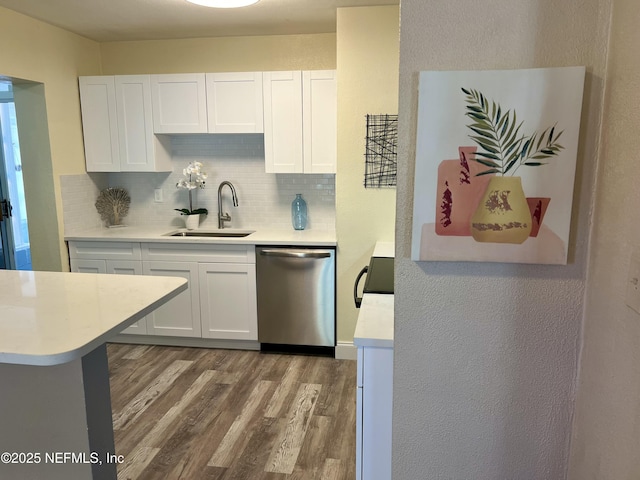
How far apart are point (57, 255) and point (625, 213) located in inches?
149

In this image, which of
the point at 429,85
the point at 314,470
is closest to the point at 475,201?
the point at 429,85

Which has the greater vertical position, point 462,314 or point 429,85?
point 429,85

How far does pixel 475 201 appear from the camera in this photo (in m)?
1.17

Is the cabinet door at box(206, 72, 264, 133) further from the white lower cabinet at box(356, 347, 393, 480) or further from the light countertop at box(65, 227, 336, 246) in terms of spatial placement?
the white lower cabinet at box(356, 347, 393, 480)

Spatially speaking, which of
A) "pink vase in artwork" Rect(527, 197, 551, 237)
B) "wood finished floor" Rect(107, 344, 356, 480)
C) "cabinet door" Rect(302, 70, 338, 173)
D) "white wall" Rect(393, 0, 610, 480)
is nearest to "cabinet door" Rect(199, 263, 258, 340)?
"wood finished floor" Rect(107, 344, 356, 480)

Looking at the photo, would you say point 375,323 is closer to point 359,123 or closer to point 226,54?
point 359,123

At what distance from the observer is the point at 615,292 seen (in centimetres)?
103

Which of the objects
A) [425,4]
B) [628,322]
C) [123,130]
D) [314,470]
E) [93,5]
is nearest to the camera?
[628,322]

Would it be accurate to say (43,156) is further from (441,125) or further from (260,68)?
(441,125)

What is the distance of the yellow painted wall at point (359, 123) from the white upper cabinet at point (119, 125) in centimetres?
159

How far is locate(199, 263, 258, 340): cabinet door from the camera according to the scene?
3.52m

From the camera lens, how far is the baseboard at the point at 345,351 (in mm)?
3514

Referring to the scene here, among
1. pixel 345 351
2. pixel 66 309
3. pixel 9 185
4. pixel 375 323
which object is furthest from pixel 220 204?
pixel 375 323

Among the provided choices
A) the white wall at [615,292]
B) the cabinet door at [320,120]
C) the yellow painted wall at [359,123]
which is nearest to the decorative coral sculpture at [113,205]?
the cabinet door at [320,120]
